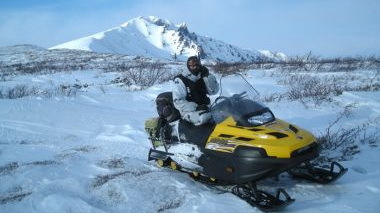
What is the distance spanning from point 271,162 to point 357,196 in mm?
1227

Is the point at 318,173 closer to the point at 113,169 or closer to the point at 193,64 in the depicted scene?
the point at 193,64

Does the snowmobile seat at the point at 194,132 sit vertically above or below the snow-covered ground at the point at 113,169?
above

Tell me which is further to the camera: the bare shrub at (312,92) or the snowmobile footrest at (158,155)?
the bare shrub at (312,92)

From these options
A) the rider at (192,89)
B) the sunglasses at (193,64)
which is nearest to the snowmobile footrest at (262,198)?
the rider at (192,89)

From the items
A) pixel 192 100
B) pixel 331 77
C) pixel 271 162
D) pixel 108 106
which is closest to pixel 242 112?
pixel 271 162

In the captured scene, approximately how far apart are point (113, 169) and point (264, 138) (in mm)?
2736

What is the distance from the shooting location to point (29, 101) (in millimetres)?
11273

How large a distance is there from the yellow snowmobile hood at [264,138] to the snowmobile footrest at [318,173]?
26.5 inches

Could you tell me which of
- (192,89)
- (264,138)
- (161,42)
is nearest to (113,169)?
(192,89)

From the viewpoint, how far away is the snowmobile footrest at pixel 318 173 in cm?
541

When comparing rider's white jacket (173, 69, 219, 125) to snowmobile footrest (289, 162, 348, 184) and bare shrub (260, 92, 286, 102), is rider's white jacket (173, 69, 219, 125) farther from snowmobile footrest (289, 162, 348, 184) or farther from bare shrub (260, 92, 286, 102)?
bare shrub (260, 92, 286, 102)

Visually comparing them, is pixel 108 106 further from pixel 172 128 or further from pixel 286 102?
pixel 172 128

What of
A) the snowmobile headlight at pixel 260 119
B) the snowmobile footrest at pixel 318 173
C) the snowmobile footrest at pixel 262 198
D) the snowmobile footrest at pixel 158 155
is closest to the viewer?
the snowmobile footrest at pixel 262 198

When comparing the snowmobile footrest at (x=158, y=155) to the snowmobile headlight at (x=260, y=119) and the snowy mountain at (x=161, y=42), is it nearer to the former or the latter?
the snowmobile headlight at (x=260, y=119)
